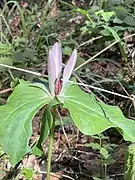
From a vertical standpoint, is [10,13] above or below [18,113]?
above

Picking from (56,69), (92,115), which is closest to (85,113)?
(92,115)

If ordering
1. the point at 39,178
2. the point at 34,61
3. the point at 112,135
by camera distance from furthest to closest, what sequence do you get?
1. the point at 34,61
2. the point at 112,135
3. the point at 39,178

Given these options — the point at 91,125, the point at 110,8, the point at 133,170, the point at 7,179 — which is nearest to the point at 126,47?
the point at 110,8

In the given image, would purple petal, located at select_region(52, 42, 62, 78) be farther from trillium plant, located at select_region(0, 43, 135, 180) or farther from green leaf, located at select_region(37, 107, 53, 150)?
green leaf, located at select_region(37, 107, 53, 150)

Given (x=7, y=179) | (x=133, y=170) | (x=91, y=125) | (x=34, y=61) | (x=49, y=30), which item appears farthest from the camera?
(x=49, y=30)

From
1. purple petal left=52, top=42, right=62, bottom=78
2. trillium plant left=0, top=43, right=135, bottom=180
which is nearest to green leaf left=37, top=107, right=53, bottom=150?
trillium plant left=0, top=43, right=135, bottom=180

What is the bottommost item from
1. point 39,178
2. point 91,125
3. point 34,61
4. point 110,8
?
point 39,178

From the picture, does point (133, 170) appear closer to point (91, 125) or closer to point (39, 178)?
point (91, 125)

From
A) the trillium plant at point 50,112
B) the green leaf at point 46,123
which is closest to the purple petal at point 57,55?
the trillium plant at point 50,112

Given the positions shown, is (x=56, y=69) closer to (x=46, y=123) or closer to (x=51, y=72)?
(x=51, y=72)
